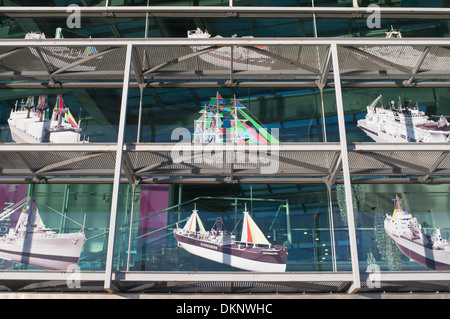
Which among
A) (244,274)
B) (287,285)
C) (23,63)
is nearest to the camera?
(244,274)

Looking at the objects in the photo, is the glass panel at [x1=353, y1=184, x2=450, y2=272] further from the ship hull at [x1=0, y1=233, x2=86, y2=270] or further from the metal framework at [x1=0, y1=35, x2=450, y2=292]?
the ship hull at [x1=0, y1=233, x2=86, y2=270]

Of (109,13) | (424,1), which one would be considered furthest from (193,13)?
(424,1)

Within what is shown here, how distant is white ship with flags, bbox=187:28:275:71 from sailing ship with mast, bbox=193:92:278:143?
823 mm

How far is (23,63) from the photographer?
8.30 m

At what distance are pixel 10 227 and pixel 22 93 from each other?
2.93 metres

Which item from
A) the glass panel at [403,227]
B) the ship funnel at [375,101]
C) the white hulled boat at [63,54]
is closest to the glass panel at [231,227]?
the glass panel at [403,227]

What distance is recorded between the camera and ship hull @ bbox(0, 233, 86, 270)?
23.0 feet

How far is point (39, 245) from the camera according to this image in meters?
Result: 7.14

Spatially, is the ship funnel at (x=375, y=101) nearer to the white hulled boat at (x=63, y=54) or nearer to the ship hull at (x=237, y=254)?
the ship hull at (x=237, y=254)

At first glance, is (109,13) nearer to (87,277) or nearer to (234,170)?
(234,170)

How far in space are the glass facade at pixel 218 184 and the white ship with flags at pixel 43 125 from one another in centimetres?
13

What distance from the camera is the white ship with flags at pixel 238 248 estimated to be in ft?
22.6

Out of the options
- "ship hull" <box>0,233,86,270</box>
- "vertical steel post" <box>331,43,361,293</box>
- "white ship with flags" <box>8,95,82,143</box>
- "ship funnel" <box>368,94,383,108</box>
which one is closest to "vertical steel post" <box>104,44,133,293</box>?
"ship hull" <box>0,233,86,270</box>

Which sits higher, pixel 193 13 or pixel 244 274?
pixel 193 13
